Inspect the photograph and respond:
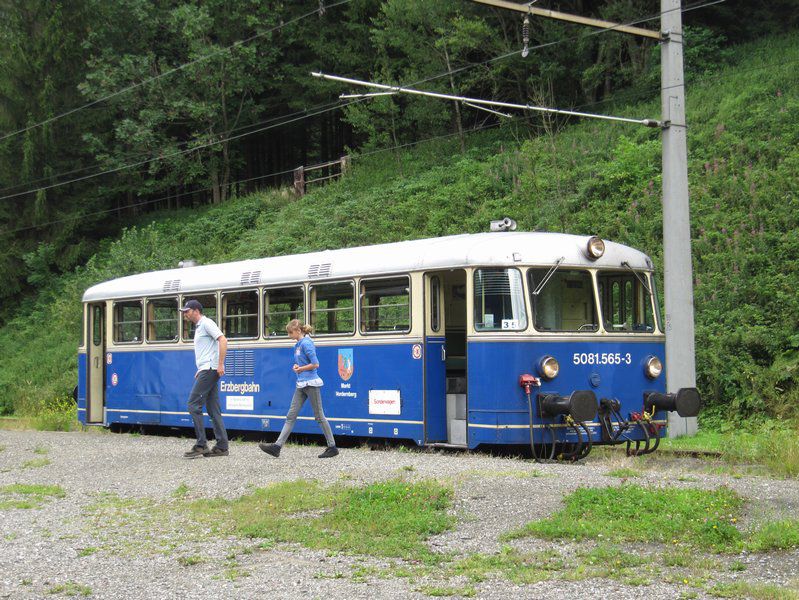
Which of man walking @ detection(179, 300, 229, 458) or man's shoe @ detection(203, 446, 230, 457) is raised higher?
man walking @ detection(179, 300, 229, 458)

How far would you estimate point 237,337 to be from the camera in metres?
18.6

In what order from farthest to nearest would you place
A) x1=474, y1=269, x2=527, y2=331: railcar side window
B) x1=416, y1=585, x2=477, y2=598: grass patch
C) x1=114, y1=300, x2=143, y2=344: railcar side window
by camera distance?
1. x1=114, y1=300, x2=143, y2=344: railcar side window
2. x1=474, y1=269, x2=527, y2=331: railcar side window
3. x1=416, y1=585, x2=477, y2=598: grass patch

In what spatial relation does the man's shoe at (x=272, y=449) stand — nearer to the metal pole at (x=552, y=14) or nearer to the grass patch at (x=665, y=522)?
the grass patch at (x=665, y=522)

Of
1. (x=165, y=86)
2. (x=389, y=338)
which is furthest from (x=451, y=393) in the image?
(x=165, y=86)

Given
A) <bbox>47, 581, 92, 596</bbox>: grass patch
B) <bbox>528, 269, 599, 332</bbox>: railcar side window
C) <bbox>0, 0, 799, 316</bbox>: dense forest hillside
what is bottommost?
<bbox>47, 581, 92, 596</bbox>: grass patch

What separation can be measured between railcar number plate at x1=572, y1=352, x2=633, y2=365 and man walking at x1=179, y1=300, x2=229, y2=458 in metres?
4.46

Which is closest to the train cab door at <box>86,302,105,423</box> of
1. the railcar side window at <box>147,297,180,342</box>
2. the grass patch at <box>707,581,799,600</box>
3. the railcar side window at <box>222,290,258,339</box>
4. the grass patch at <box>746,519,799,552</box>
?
the railcar side window at <box>147,297,180,342</box>

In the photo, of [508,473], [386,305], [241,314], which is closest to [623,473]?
[508,473]

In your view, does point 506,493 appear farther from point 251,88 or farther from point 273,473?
point 251,88

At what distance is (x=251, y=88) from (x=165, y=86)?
3.55m

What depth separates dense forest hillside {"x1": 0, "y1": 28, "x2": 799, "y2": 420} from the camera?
1869 centimetres

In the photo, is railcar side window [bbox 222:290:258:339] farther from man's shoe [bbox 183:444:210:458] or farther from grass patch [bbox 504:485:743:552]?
grass patch [bbox 504:485:743:552]

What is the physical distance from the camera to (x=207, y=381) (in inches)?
561

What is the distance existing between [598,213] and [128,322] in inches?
393
